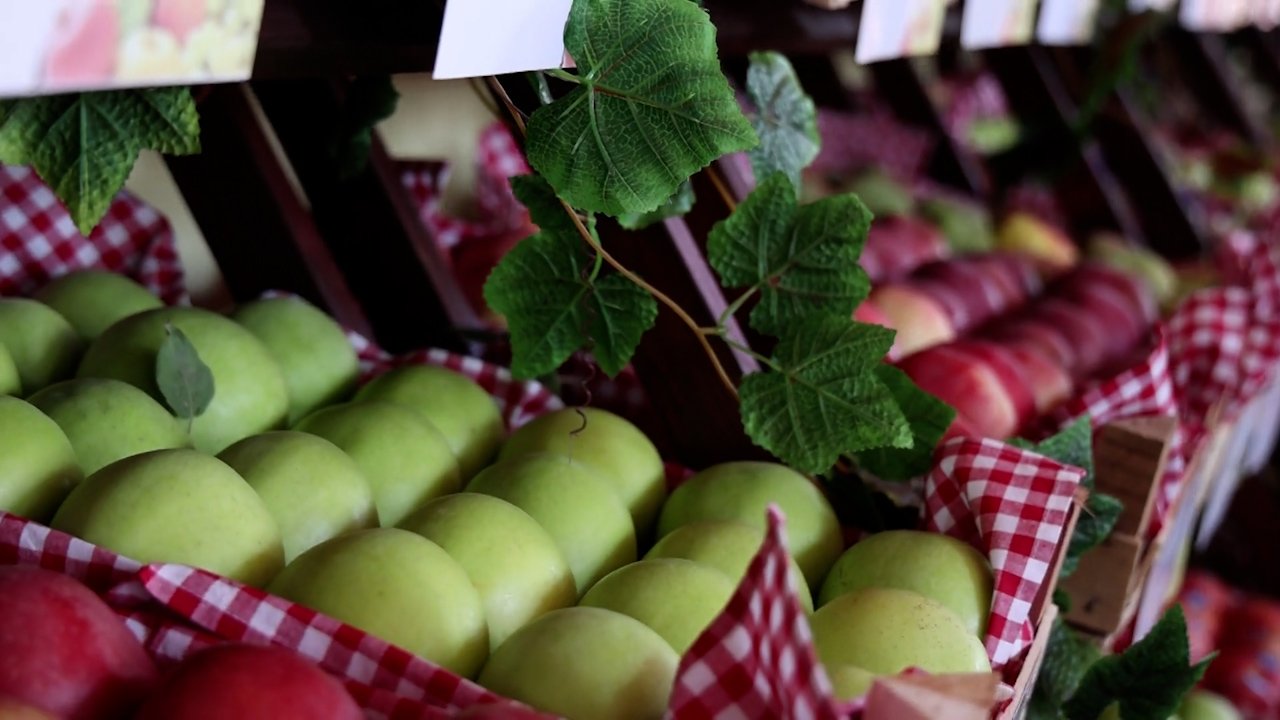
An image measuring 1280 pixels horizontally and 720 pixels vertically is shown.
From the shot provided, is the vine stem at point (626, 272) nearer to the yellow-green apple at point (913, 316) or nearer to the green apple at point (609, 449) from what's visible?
the green apple at point (609, 449)

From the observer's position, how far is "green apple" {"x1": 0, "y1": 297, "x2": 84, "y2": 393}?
0.85 meters

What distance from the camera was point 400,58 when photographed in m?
0.71

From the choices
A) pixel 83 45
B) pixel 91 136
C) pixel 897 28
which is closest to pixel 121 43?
pixel 83 45

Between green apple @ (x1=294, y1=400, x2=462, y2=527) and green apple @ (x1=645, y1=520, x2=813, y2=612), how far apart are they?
167 millimetres

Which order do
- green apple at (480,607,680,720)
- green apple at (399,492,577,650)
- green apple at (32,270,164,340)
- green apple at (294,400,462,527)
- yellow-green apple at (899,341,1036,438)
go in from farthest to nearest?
yellow-green apple at (899,341,1036,438) → green apple at (32,270,164,340) → green apple at (294,400,462,527) → green apple at (399,492,577,650) → green apple at (480,607,680,720)

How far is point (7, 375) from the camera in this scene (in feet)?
2.60

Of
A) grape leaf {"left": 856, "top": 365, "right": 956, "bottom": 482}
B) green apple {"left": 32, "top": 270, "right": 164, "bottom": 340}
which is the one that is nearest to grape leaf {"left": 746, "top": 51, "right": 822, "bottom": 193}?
grape leaf {"left": 856, "top": 365, "right": 956, "bottom": 482}

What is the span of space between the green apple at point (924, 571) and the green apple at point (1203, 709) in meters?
Result: 0.77

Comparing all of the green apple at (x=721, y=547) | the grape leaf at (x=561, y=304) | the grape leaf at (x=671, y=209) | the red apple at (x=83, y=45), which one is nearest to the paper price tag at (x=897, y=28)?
the grape leaf at (x=671, y=209)

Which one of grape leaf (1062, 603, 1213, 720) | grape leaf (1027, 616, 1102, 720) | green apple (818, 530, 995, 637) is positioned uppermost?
green apple (818, 530, 995, 637)

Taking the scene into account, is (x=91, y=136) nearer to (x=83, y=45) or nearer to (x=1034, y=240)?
(x=83, y=45)

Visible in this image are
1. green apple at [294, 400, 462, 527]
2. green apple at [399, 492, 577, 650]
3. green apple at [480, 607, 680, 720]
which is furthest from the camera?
green apple at [294, 400, 462, 527]

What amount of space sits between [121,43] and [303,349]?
A: 18.9 inches

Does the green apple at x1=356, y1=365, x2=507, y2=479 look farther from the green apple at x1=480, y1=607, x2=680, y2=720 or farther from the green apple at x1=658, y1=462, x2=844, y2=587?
the green apple at x1=480, y1=607, x2=680, y2=720
